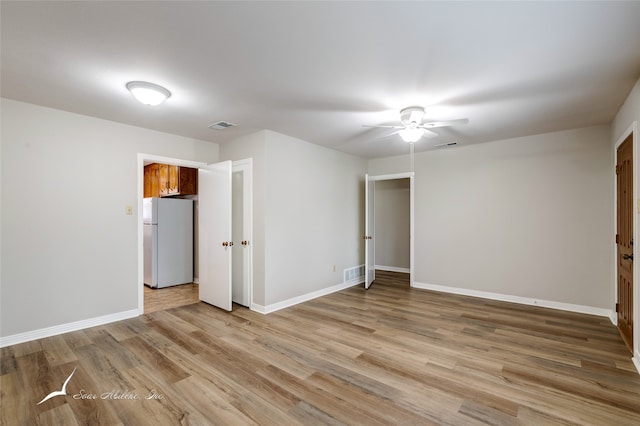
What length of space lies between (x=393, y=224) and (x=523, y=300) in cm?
322

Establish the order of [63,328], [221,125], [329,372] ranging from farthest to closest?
1. [221,125]
2. [63,328]
3. [329,372]

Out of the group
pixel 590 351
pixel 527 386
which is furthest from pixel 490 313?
pixel 527 386

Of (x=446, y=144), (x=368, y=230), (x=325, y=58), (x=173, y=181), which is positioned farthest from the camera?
(x=173, y=181)

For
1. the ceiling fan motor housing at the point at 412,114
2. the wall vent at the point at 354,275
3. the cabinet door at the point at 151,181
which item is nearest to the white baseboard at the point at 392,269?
the wall vent at the point at 354,275

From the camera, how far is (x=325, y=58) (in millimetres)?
2230

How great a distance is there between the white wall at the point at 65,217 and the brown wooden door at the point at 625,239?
5.59 m

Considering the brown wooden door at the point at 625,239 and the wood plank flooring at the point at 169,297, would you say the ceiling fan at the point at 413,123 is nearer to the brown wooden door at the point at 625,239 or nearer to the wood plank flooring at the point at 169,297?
the brown wooden door at the point at 625,239

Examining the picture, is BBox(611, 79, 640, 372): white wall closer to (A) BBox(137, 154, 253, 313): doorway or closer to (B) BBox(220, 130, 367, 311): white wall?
(B) BBox(220, 130, 367, 311): white wall

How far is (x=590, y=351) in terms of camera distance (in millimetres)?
2895

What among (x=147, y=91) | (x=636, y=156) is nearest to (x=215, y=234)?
(x=147, y=91)

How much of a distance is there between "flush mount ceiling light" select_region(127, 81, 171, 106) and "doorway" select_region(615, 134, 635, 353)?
4.52 metres

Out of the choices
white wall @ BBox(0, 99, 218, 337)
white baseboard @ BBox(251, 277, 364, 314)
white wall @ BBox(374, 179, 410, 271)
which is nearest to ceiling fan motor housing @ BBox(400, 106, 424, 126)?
white baseboard @ BBox(251, 277, 364, 314)

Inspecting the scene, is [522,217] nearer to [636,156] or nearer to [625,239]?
[625,239]

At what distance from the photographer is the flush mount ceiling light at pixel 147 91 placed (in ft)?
8.55
